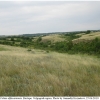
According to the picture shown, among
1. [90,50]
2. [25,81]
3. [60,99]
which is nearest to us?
[60,99]

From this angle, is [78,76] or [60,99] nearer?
[60,99]

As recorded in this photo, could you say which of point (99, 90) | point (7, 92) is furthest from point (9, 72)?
point (99, 90)

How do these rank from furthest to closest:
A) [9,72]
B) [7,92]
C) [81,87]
Answer: [9,72] < [81,87] < [7,92]

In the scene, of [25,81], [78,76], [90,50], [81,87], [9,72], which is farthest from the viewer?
Result: [90,50]

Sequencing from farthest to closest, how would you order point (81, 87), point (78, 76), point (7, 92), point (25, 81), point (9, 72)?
point (9, 72) < point (78, 76) < point (25, 81) < point (81, 87) < point (7, 92)

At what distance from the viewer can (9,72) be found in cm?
584

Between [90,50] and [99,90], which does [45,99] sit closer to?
[99,90]

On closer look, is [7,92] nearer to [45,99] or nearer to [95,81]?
[45,99]

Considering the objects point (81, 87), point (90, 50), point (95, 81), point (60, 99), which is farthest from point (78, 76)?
point (90, 50)

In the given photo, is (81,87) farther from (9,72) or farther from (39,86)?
(9,72)

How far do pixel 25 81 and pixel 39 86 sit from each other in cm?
80

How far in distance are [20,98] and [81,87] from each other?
1.58m

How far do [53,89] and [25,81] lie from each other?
42.3 inches

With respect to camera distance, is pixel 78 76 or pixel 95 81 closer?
pixel 95 81
